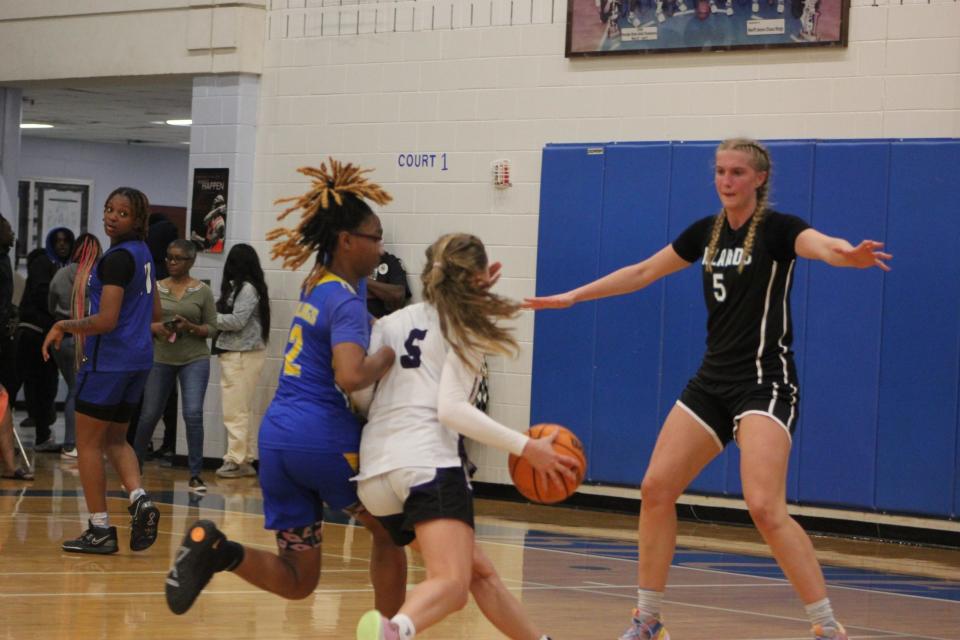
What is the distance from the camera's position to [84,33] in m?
12.8

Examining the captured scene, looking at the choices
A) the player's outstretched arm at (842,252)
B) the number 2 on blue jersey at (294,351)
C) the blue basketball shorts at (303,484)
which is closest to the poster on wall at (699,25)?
the player's outstretched arm at (842,252)

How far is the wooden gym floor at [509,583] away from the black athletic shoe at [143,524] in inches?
3.2

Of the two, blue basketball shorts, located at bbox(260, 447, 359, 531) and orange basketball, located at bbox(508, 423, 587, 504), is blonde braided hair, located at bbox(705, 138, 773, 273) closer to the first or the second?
orange basketball, located at bbox(508, 423, 587, 504)

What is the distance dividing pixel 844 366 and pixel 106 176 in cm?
1233

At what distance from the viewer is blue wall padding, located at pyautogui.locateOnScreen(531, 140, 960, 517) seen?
920 cm

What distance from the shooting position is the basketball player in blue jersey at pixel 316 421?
4480 mm

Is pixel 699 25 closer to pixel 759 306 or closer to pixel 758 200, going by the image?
pixel 758 200

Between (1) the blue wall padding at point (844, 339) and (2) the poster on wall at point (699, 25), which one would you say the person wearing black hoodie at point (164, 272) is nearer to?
(2) the poster on wall at point (699, 25)

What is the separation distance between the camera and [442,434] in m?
4.38

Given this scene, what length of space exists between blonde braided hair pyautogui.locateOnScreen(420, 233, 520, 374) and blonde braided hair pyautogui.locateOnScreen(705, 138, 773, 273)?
3.54ft

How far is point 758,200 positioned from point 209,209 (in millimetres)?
7253

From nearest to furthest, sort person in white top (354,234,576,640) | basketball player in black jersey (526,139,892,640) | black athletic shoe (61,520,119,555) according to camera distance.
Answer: person in white top (354,234,576,640) < basketball player in black jersey (526,139,892,640) < black athletic shoe (61,520,119,555)

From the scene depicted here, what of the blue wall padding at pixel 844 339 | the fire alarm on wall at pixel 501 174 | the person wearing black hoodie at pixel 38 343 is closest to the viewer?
the blue wall padding at pixel 844 339

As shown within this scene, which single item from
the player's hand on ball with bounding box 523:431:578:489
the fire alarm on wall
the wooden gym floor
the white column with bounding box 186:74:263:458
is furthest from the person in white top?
the white column with bounding box 186:74:263:458
